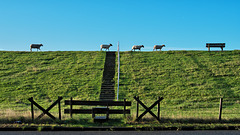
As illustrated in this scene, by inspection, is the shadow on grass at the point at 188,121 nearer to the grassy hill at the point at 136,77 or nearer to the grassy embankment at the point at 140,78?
the grassy embankment at the point at 140,78

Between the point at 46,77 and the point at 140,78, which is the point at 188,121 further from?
the point at 46,77

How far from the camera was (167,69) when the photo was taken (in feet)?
98.6

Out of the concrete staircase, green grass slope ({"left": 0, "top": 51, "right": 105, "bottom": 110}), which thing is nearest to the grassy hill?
green grass slope ({"left": 0, "top": 51, "right": 105, "bottom": 110})

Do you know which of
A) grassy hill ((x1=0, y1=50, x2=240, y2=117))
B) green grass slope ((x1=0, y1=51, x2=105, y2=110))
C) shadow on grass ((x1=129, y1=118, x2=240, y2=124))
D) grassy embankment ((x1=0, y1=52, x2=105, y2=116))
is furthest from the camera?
green grass slope ((x1=0, y1=51, x2=105, y2=110))

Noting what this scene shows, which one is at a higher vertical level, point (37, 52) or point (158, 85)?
point (37, 52)

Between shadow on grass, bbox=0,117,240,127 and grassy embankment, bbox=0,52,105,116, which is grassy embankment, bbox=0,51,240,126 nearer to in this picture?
grassy embankment, bbox=0,52,105,116

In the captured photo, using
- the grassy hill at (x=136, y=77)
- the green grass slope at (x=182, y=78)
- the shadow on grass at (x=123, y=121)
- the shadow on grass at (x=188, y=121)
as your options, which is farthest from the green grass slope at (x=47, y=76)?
the shadow on grass at (x=188, y=121)

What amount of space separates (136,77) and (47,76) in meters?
12.9

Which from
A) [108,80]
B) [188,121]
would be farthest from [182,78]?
[188,121]

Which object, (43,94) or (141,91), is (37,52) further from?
(141,91)

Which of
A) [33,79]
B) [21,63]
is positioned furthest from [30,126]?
[21,63]

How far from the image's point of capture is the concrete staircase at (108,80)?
868 inches

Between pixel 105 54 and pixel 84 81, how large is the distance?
14.5m

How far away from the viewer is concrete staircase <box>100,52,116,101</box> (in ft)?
72.3
